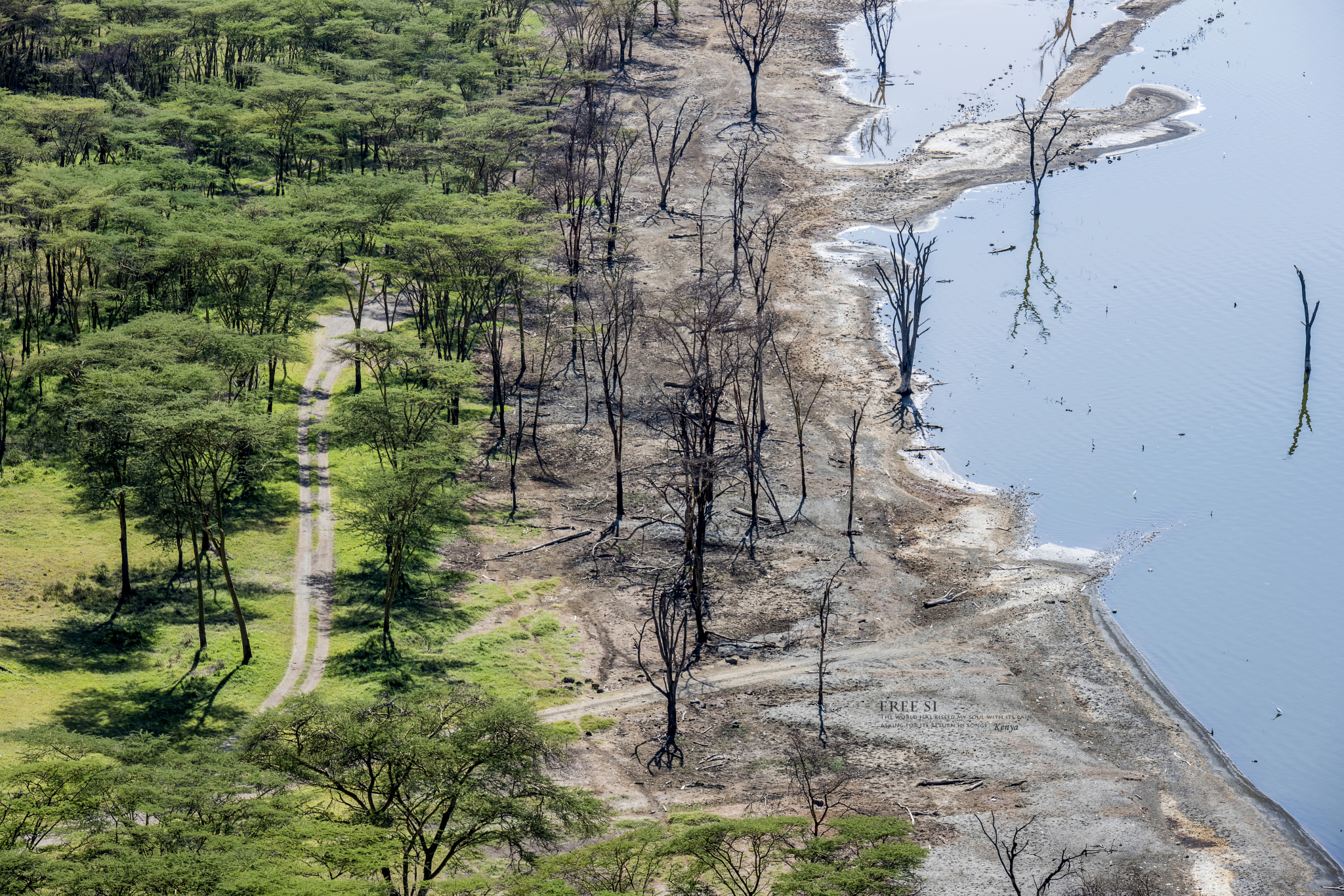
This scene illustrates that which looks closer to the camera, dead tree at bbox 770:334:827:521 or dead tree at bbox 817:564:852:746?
dead tree at bbox 817:564:852:746

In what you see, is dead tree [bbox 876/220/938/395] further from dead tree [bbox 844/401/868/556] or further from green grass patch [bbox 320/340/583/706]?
green grass patch [bbox 320/340/583/706]

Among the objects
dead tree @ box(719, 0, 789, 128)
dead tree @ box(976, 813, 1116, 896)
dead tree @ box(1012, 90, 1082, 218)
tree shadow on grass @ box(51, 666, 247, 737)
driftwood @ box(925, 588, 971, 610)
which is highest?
dead tree @ box(719, 0, 789, 128)

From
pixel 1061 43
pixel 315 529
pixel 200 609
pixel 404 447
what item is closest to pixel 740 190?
pixel 404 447

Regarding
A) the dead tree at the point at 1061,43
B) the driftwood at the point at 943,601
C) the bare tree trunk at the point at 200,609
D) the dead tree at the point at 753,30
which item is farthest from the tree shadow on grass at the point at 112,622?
the dead tree at the point at 1061,43

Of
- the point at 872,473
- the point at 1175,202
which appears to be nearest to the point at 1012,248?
the point at 1175,202

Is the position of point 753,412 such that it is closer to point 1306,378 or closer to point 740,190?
point 740,190

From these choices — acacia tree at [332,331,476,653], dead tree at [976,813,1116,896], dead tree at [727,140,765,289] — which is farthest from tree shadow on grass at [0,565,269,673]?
dead tree at [727,140,765,289]
